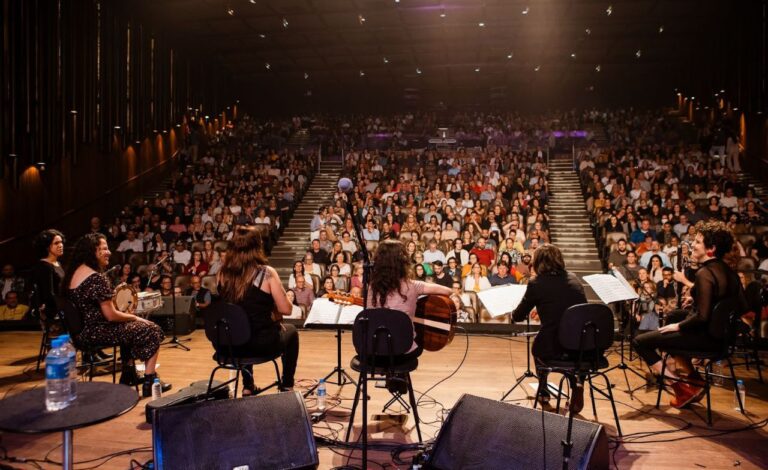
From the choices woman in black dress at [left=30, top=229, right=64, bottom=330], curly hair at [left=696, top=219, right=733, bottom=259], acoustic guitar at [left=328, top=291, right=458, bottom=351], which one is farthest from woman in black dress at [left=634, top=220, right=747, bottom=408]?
woman in black dress at [left=30, top=229, right=64, bottom=330]

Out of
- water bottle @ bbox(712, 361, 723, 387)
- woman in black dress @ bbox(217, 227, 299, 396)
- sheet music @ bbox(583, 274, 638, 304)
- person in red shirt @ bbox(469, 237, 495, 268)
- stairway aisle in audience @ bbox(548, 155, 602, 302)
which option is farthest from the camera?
stairway aisle in audience @ bbox(548, 155, 602, 302)

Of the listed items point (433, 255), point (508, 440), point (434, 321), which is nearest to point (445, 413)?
point (434, 321)

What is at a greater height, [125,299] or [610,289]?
[610,289]

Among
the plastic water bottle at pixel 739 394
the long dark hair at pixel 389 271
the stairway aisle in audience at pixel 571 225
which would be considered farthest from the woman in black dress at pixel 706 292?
the stairway aisle in audience at pixel 571 225

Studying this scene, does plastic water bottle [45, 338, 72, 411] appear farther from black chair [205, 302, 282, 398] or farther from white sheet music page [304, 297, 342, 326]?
white sheet music page [304, 297, 342, 326]

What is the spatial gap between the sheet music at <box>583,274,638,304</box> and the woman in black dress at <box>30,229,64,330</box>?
4.47 m

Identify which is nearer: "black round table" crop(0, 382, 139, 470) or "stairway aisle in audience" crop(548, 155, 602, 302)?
"black round table" crop(0, 382, 139, 470)

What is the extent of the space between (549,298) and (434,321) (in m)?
0.76

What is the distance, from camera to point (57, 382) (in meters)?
2.13

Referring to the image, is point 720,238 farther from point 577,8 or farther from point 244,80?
point 244,80

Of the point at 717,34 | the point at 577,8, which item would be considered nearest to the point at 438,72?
the point at 577,8

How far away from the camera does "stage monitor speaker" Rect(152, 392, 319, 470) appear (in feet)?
7.97

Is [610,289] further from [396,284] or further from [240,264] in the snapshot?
[240,264]

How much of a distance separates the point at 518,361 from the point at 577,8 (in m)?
11.3
